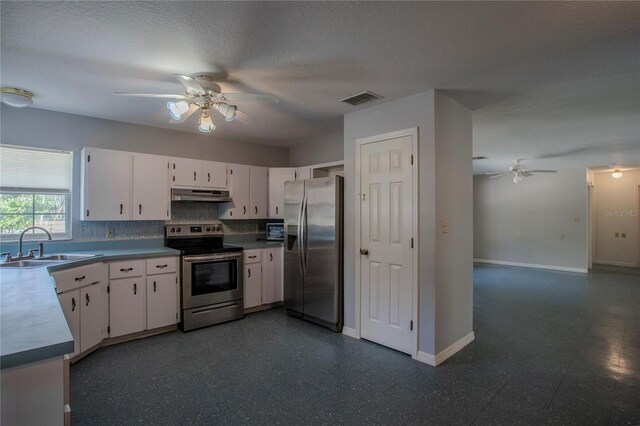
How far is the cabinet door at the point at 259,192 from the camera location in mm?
4926

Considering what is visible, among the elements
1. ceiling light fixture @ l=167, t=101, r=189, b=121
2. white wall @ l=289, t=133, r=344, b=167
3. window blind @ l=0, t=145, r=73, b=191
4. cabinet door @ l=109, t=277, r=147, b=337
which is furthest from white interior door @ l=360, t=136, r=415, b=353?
window blind @ l=0, t=145, r=73, b=191

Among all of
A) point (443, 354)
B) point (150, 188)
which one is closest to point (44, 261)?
point (150, 188)

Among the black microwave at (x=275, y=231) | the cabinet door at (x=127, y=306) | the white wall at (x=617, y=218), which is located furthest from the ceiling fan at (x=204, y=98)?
the white wall at (x=617, y=218)

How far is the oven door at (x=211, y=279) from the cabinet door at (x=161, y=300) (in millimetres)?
130

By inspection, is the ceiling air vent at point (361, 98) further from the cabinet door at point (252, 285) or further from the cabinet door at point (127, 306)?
the cabinet door at point (127, 306)

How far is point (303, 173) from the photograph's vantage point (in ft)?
→ 16.5

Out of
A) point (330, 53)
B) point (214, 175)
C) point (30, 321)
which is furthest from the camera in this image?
point (214, 175)

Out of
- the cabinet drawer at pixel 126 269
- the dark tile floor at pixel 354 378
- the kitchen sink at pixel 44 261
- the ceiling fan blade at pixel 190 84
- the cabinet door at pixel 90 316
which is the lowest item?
the dark tile floor at pixel 354 378

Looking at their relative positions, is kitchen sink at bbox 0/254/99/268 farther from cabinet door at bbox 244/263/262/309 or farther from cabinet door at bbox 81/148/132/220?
cabinet door at bbox 244/263/262/309

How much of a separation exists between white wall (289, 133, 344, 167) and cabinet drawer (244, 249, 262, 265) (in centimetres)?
172

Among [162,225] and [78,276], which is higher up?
[162,225]

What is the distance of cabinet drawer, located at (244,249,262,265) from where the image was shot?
14.4 ft

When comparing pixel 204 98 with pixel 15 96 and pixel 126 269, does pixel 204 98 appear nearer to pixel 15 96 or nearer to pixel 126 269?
pixel 15 96

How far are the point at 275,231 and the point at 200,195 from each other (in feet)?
4.24
